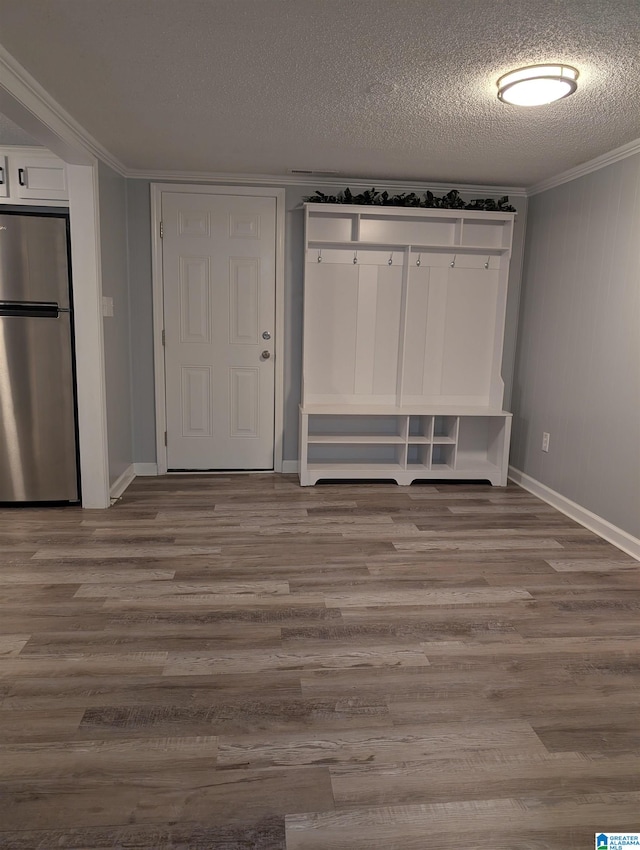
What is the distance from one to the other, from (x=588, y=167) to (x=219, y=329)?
9.20 ft

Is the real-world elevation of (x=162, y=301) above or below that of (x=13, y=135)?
below

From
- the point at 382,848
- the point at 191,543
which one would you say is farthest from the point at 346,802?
the point at 191,543

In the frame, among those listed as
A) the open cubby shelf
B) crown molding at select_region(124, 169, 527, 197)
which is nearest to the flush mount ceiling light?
crown molding at select_region(124, 169, 527, 197)

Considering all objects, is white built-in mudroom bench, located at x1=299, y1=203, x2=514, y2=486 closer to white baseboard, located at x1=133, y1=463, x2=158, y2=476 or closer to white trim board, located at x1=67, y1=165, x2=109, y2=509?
white baseboard, located at x1=133, y1=463, x2=158, y2=476

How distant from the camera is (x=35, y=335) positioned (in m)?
3.68

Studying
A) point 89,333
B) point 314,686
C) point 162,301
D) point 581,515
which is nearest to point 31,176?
point 89,333

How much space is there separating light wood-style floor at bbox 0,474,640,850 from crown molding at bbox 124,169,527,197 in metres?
2.54

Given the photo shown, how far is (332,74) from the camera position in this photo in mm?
2490

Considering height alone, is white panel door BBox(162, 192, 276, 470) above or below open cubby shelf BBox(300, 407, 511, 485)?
above

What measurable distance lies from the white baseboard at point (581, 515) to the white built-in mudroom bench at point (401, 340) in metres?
0.19

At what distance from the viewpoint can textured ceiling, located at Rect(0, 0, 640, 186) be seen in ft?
6.53

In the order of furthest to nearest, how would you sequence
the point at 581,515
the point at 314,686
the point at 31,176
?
the point at 581,515, the point at 31,176, the point at 314,686
